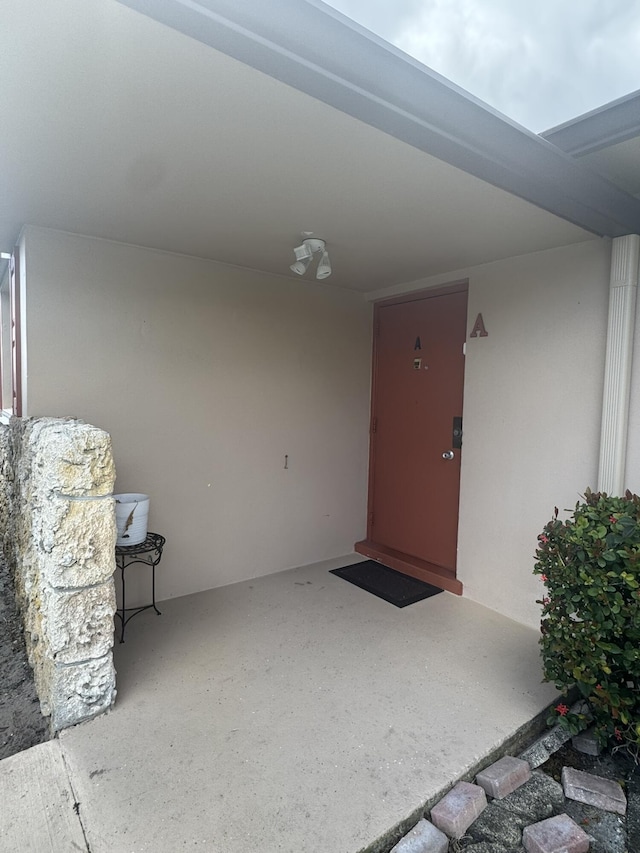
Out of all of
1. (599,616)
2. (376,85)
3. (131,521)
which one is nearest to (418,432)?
(599,616)

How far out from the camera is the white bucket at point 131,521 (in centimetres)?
264

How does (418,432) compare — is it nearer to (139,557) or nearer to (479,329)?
(479,329)

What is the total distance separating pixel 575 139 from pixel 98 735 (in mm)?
3234

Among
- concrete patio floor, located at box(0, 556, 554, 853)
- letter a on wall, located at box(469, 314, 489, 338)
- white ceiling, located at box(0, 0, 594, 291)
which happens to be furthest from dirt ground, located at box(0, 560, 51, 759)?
letter a on wall, located at box(469, 314, 489, 338)

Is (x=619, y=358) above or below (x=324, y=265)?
below

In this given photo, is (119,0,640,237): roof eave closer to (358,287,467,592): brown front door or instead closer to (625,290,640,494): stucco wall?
(625,290,640,494): stucco wall

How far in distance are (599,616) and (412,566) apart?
80.0 inches

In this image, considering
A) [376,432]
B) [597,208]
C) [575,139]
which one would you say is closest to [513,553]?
[376,432]

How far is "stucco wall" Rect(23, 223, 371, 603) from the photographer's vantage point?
2.89 metres

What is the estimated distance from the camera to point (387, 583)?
3672 mm

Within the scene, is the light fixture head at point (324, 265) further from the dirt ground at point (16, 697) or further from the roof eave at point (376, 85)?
the dirt ground at point (16, 697)

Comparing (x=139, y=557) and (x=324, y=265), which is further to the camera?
(x=139, y=557)

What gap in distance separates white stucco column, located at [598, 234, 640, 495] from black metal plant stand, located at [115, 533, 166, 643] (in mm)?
2606

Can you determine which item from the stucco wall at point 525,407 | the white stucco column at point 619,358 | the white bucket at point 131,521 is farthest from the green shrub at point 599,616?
the white bucket at point 131,521
